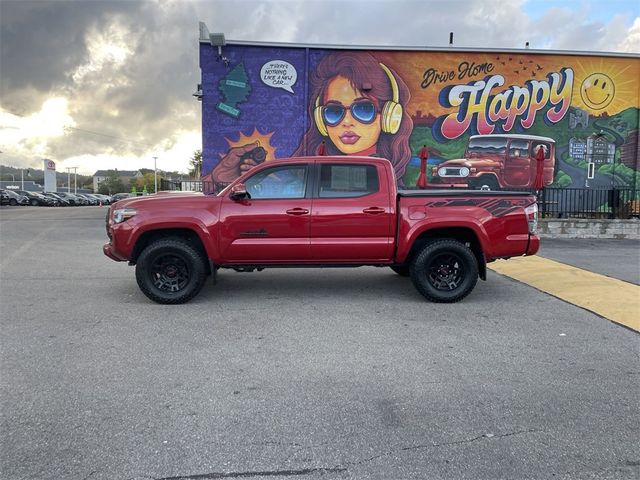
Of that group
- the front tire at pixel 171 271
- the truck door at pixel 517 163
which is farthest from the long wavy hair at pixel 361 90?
the front tire at pixel 171 271

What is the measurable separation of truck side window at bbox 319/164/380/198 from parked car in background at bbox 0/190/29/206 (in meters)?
47.9

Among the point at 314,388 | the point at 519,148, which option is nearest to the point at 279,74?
the point at 519,148

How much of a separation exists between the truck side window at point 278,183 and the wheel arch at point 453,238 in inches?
66.2

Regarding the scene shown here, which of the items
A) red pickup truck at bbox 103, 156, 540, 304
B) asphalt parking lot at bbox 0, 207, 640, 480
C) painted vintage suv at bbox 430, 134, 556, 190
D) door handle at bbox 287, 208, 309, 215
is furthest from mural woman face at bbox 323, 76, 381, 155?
door handle at bbox 287, 208, 309, 215

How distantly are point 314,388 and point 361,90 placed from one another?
15217mm

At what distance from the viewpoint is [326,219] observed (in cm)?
629

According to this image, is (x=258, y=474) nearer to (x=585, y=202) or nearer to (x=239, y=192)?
(x=239, y=192)

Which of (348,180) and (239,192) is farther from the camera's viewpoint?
(348,180)

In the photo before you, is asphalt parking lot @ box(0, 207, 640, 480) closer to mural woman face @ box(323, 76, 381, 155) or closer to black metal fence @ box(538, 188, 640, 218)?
black metal fence @ box(538, 188, 640, 218)

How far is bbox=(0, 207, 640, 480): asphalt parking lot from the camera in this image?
2875mm

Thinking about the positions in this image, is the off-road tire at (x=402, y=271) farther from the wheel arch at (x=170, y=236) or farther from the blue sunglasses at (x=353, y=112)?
the blue sunglasses at (x=353, y=112)

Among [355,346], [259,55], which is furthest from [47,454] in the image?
[259,55]

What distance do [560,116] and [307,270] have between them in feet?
46.4

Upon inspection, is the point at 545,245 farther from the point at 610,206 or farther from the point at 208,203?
the point at 208,203
